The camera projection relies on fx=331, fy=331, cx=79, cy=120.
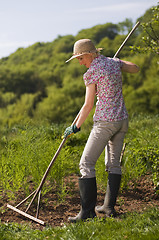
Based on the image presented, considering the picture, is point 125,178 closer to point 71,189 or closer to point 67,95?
point 71,189

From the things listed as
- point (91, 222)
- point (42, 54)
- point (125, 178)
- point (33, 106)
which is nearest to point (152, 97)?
point (33, 106)

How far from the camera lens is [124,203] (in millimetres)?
4082

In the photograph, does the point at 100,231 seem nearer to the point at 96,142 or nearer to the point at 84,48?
the point at 96,142

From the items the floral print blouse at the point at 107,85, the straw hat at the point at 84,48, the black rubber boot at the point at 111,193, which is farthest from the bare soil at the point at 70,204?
the straw hat at the point at 84,48

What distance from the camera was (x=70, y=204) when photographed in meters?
4.10

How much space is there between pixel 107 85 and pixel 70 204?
1.66m

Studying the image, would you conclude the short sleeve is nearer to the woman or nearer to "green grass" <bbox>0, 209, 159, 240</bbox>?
the woman

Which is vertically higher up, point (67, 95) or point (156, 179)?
point (156, 179)

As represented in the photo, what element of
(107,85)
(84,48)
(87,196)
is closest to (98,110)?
(107,85)

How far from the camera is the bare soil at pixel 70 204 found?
3730 mm

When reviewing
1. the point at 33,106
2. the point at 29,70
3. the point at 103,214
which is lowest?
the point at 33,106

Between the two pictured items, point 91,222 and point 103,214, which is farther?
point 103,214

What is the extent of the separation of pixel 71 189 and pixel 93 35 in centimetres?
1518

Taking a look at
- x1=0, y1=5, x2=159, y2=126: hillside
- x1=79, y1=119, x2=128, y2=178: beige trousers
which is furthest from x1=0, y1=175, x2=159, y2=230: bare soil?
x1=0, y1=5, x2=159, y2=126: hillside
